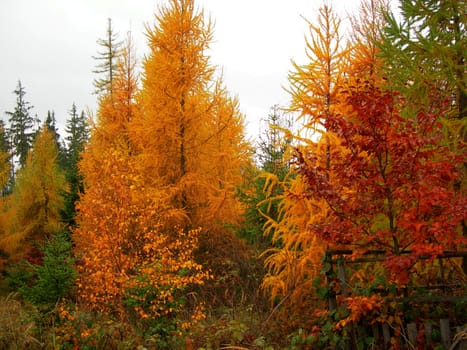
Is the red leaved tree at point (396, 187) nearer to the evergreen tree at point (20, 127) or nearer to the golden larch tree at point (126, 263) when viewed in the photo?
the golden larch tree at point (126, 263)

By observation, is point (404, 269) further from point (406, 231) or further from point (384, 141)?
point (384, 141)

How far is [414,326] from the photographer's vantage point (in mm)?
5859

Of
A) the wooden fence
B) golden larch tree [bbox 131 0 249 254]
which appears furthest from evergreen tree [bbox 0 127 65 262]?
the wooden fence

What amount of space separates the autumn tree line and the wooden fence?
32 mm

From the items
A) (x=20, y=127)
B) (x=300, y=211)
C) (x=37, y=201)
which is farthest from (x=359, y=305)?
(x=20, y=127)

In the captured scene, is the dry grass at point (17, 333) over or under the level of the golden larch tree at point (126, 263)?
under

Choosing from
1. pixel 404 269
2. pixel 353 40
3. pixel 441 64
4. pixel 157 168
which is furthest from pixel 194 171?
pixel 404 269

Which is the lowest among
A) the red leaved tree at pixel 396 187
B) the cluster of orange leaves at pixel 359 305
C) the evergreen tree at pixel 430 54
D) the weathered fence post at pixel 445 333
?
the weathered fence post at pixel 445 333

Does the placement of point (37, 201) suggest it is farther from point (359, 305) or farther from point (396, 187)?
point (396, 187)

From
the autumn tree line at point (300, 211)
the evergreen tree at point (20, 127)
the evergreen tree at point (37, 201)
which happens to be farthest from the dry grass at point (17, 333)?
the evergreen tree at point (20, 127)

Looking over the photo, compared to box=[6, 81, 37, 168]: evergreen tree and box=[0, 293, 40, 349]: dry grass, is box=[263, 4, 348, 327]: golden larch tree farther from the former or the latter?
box=[6, 81, 37, 168]: evergreen tree

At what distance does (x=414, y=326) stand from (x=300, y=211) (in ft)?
10.7

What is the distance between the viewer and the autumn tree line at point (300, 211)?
5996 millimetres

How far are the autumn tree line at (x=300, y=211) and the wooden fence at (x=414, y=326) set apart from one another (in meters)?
0.03
